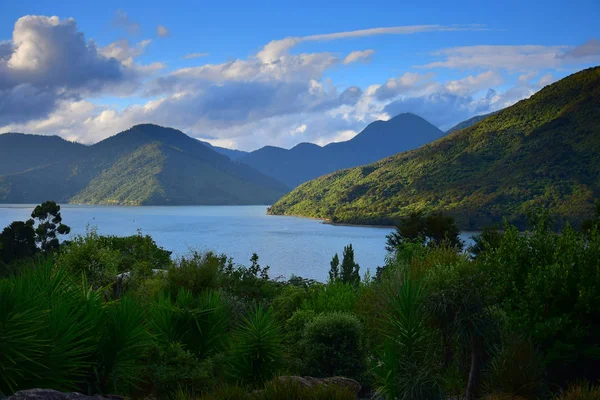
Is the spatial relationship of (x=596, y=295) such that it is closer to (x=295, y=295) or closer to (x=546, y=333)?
(x=546, y=333)

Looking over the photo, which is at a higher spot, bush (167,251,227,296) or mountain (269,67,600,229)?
mountain (269,67,600,229)

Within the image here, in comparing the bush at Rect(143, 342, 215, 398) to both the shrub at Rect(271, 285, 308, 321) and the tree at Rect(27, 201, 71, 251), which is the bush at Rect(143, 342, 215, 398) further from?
the tree at Rect(27, 201, 71, 251)

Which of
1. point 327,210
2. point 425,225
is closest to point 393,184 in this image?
point 327,210

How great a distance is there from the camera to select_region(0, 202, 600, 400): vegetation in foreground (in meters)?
6.13

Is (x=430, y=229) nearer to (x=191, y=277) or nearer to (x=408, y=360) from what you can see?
(x=191, y=277)

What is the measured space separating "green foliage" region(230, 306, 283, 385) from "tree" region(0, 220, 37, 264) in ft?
134

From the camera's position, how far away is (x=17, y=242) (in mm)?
45719

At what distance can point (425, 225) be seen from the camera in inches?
1900

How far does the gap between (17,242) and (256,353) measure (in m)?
43.3

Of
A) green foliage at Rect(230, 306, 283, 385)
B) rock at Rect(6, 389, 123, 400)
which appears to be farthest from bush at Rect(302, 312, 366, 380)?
rock at Rect(6, 389, 123, 400)

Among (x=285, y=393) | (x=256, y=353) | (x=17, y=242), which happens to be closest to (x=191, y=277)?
(x=256, y=353)

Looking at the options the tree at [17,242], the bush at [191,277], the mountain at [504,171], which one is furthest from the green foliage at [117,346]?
the mountain at [504,171]

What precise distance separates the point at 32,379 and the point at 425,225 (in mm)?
44550

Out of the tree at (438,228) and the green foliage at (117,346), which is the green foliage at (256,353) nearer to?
the green foliage at (117,346)
